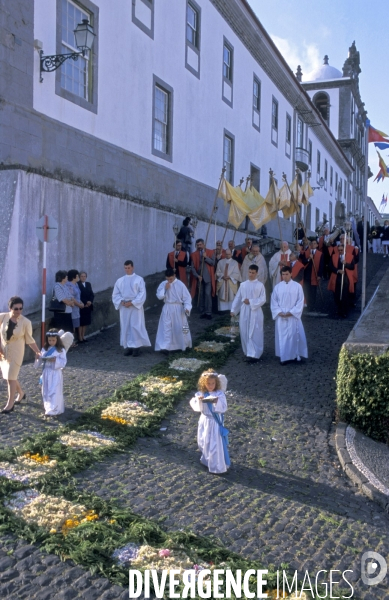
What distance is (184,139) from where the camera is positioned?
62.8 ft

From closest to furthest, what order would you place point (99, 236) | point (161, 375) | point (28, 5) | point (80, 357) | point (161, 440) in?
1. point (161, 440)
2. point (161, 375)
3. point (80, 357)
4. point (28, 5)
5. point (99, 236)

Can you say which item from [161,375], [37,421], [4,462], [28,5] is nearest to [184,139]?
[28,5]

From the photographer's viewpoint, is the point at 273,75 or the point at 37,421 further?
the point at 273,75

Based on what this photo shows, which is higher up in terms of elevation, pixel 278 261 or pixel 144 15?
pixel 144 15

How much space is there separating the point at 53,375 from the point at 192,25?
49.3 ft

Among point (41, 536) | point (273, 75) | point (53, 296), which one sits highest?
point (273, 75)

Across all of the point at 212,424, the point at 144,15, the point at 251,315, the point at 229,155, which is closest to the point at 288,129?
the point at 229,155

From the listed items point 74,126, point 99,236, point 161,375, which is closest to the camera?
point 161,375

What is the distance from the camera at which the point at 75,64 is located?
1375cm

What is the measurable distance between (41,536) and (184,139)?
15726 millimetres

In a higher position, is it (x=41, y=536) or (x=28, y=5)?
(x=28, y=5)

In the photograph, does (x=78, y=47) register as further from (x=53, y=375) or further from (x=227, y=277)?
(x=53, y=375)

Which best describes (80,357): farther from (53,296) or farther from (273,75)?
(273,75)

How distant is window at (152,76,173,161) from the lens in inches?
684
